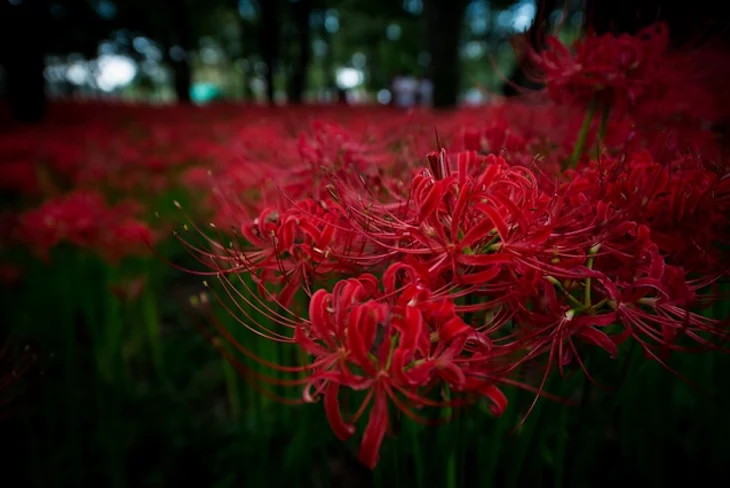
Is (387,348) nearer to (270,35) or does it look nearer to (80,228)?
(80,228)

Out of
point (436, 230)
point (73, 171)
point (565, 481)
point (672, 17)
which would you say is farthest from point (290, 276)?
point (73, 171)

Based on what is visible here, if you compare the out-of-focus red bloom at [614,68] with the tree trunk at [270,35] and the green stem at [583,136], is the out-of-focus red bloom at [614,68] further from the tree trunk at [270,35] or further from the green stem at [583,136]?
the tree trunk at [270,35]

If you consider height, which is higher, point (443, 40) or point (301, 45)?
point (301, 45)

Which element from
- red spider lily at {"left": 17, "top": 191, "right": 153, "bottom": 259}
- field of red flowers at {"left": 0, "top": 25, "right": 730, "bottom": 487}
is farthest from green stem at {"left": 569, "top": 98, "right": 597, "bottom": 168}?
red spider lily at {"left": 17, "top": 191, "right": 153, "bottom": 259}

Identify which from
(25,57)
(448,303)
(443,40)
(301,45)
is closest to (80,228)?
(448,303)

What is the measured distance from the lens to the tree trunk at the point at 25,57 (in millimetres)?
5215

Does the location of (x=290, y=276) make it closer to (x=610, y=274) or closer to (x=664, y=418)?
(x=610, y=274)

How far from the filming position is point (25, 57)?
5.78m

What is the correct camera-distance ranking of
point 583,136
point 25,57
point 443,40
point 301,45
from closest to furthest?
point 583,136 < point 25,57 < point 443,40 < point 301,45

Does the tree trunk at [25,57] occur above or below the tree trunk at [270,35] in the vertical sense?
below

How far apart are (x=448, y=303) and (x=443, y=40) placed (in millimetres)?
7327

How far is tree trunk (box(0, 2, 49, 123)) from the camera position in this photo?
5.21m

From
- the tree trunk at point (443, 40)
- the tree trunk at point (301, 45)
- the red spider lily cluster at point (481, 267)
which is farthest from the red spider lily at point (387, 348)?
the tree trunk at point (301, 45)

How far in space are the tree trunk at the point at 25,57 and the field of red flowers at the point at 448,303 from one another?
3.93m
